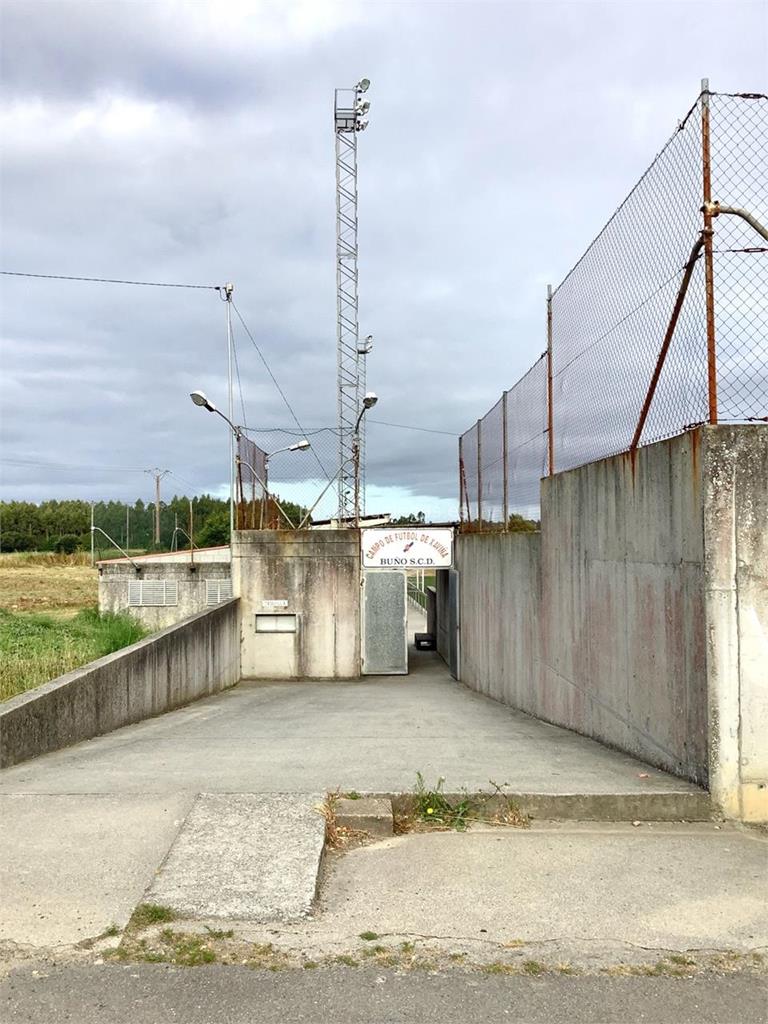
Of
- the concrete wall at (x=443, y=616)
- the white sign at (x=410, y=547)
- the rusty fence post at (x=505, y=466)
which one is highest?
the rusty fence post at (x=505, y=466)

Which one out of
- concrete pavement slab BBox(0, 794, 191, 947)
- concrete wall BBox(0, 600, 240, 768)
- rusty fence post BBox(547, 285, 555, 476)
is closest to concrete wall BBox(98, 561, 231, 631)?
concrete wall BBox(0, 600, 240, 768)

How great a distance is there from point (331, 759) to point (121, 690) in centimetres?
362

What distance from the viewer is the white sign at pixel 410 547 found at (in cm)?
1841

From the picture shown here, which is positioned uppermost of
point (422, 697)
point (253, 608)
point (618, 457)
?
point (618, 457)

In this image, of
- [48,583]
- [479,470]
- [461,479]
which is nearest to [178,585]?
[461,479]

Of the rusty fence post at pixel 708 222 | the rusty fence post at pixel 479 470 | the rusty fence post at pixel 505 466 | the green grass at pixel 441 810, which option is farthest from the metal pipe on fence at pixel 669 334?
the rusty fence post at pixel 479 470

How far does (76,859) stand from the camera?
13.7 feet

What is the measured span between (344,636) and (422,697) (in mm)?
4457

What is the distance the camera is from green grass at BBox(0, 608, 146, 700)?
8.48 meters

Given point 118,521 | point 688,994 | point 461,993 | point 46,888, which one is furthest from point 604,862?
point 118,521

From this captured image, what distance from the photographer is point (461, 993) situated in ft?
10.1

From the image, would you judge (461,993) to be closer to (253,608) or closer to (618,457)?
(618,457)

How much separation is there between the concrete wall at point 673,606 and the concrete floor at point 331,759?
33 centimetres

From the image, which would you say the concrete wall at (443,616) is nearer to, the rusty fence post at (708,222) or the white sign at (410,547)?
the white sign at (410,547)
